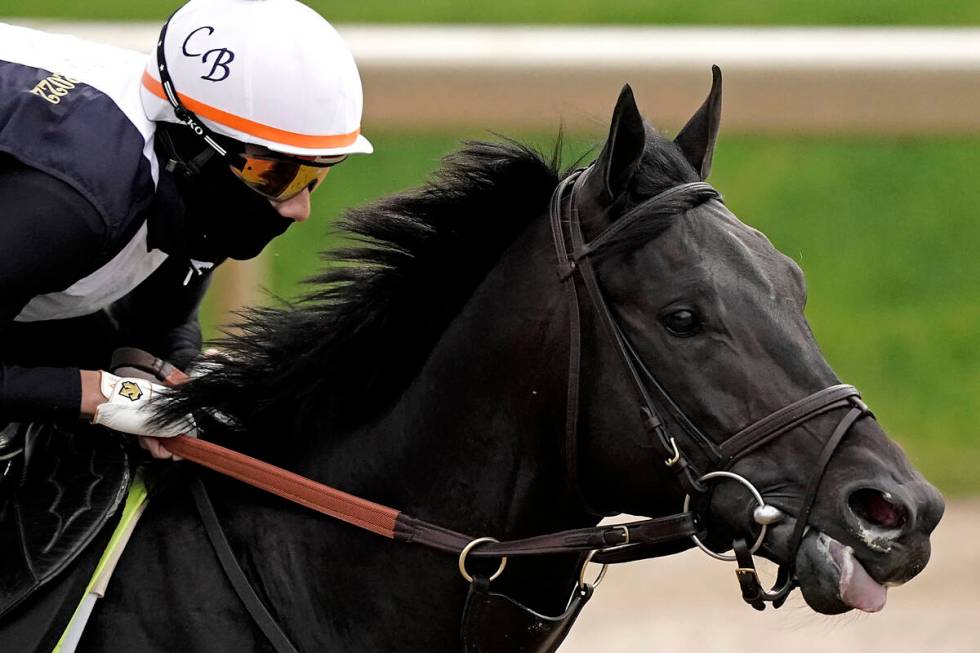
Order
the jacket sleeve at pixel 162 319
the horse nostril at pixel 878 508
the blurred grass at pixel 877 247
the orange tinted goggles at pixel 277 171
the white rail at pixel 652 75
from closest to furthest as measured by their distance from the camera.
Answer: the horse nostril at pixel 878 508, the orange tinted goggles at pixel 277 171, the jacket sleeve at pixel 162 319, the white rail at pixel 652 75, the blurred grass at pixel 877 247

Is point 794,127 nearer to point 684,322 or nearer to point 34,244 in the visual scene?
point 684,322

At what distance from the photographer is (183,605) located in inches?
124

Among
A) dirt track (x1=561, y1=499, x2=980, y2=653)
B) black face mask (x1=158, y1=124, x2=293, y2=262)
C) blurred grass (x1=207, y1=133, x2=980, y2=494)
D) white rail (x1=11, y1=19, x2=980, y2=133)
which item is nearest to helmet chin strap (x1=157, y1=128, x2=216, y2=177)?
black face mask (x1=158, y1=124, x2=293, y2=262)

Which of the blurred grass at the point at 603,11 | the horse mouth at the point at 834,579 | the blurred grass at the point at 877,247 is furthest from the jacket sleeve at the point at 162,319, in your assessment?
the blurred grass at the point at 603,11

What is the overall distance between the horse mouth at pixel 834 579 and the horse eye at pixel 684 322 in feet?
1.48

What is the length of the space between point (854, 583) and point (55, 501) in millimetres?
1668

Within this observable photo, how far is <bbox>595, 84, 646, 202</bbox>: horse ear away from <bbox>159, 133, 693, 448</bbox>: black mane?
11 cm

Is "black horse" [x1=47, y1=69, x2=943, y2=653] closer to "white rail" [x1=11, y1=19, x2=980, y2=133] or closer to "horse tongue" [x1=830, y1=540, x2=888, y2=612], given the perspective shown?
"horse tongue" [x1=830, y1=540, x2=888, y2=612]

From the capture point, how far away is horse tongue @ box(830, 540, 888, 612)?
2.78 meters

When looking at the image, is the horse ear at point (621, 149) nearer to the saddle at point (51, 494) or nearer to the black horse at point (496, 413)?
the black horse at point (496, 413)

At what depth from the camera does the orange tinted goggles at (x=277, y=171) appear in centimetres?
323

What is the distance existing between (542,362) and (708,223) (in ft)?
1.45

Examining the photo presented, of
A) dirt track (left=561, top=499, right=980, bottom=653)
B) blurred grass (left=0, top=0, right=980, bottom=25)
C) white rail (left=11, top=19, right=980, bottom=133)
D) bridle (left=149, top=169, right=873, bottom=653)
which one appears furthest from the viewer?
blurred grass (left=0, top=0, right=980, bottom=25)

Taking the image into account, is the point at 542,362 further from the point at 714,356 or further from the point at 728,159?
the point at 728,159
